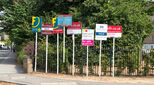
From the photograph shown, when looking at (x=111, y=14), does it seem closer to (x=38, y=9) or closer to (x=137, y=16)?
(x=137, y=16)

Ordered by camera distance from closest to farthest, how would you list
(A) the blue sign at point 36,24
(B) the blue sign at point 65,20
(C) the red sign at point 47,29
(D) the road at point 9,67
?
1. (B) the blue sign at point 65,20
2. (C) the red sign at point 47,29
3. (A) the blue sign at point 36,24
4. (D) the road at point 9,67

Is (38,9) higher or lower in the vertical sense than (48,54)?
higher

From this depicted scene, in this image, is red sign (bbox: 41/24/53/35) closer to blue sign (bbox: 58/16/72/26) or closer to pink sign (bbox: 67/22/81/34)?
blue sign (bbox: 58/16/72/26)

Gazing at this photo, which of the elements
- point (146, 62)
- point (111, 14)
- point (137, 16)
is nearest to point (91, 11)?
point (111, 14)

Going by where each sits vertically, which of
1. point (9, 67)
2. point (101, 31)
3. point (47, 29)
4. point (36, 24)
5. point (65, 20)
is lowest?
point (9, 67)

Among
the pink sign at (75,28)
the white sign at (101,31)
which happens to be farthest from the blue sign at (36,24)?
the white sign at (101,31)

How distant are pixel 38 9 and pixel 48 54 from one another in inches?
320

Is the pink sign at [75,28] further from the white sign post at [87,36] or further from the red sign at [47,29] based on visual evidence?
the red sign at [47,29]

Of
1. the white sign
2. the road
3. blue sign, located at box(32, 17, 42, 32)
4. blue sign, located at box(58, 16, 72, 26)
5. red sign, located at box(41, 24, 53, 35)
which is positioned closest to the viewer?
the white sign

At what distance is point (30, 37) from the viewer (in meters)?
19.8

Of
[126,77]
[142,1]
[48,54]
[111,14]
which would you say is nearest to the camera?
[126,77]

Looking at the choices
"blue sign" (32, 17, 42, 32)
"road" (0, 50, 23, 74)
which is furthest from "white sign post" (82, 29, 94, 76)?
"road" (0, 50, 23, 74)

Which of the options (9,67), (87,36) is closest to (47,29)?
(87,36)

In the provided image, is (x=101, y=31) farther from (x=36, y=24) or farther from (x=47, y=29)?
(x=36, y=24)
